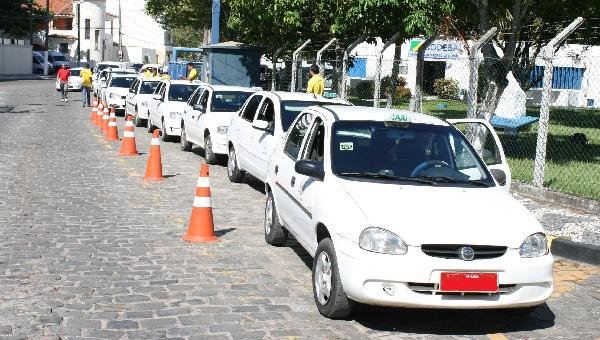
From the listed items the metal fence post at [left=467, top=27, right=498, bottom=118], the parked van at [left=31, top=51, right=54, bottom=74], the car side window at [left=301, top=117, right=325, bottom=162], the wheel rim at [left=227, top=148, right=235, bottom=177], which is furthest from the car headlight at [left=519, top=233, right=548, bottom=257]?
the parked van at [left=31, top=51, right=54, bottom=74]

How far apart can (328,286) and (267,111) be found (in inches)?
247

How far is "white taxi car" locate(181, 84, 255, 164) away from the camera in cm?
1493

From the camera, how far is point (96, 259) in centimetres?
766

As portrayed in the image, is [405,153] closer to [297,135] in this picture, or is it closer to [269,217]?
[297,135]

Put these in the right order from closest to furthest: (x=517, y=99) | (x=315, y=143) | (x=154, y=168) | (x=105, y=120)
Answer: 1. (x=315, y=143)
2. (x=154, y=168)
3. (x=517, y=99)
4. (x=105, y=120)

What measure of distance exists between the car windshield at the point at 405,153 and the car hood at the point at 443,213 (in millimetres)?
290

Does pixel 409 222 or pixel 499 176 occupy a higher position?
pixel 499 176

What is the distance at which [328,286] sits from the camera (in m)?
6.07

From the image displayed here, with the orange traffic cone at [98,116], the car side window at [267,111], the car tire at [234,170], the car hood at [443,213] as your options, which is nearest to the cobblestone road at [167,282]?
the car hood at [443,213]

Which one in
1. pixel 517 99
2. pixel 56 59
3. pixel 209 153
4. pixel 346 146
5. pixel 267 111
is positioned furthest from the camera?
pixel 56 59

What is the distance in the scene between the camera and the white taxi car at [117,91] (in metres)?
28.4

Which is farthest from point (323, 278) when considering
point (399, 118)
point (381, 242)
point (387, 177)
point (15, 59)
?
point (15, 59)

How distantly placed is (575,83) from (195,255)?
34.2 m

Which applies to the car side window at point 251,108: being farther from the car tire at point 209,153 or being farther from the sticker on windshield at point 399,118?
the sticker on windshield at point 399,118
